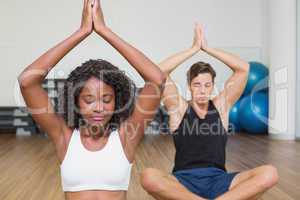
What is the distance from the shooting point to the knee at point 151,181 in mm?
2281

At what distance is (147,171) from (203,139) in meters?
0.32

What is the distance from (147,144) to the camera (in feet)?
18.7

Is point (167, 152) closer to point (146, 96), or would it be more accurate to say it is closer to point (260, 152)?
point (260, 152)

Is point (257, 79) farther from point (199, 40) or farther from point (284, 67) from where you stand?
point (199, 40)

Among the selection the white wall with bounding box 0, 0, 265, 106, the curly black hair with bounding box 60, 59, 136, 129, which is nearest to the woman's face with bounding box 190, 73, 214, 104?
the curly black hair with bounding box 60, 59, 136, 129

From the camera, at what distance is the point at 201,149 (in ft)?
7.67

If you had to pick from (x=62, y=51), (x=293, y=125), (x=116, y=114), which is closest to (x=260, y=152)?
(x=293, y=125)

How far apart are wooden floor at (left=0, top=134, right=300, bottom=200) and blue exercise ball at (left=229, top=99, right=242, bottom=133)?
0.36 meters

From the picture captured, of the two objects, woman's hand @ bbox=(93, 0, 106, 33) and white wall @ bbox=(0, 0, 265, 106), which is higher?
white wall @ bbox=(0, 0, 265, 106)

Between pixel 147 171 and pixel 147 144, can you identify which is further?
pixel 147 144

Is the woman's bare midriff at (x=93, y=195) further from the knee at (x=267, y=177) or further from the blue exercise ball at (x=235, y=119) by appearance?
the blue exercise ball at (x=235, y=119)

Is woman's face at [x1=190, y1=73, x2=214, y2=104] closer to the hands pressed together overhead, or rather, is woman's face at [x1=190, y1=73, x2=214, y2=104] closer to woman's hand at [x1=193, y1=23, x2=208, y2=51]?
woman's hand at [x1=193, y1=23, x2=208, y2=51]

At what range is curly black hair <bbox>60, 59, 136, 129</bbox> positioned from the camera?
1648 mm

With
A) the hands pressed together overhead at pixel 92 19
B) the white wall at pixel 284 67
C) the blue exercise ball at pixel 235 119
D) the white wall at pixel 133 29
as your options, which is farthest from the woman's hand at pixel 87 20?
the white wall at pixel 133 29
